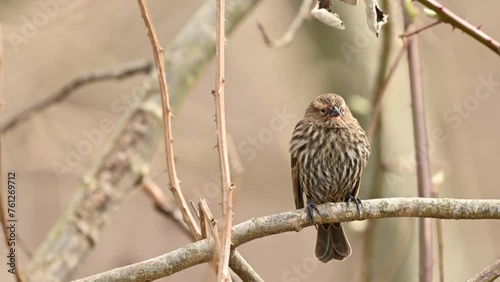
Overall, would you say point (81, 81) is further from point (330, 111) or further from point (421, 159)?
point (421, 159)

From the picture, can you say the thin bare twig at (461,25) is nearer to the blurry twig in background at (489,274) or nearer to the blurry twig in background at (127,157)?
the blurry twig in background at (489,274)

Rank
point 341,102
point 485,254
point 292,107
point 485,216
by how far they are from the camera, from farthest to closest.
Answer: point 292,107
point 485,254
point 341,102
point 485,216

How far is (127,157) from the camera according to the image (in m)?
5.64

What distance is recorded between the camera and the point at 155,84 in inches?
225

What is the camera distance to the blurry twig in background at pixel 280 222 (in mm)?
3049

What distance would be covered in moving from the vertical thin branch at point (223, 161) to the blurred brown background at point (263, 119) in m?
2.25

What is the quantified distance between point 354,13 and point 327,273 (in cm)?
395

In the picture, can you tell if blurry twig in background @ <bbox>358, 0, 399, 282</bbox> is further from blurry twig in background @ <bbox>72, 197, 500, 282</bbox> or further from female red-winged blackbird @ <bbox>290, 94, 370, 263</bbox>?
blurry twig in background @ <bbox>72, 197, 500, 282</bbox>

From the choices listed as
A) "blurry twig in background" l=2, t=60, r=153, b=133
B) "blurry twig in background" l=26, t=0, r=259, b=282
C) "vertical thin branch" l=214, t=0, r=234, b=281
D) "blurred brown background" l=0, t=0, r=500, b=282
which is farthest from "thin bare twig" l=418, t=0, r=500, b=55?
"blurry twig in background" l=2, t=60, r=153, b=133

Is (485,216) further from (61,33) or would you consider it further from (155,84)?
(61,33)

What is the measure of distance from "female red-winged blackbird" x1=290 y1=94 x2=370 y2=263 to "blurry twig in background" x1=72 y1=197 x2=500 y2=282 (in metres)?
1.68

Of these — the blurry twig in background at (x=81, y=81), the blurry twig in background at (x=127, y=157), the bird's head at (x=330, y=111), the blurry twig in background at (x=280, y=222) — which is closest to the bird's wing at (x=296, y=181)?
the bird's head at (x=330, y=111)

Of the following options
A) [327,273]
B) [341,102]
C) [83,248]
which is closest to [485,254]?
[327,273]

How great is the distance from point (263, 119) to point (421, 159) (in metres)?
4.70
